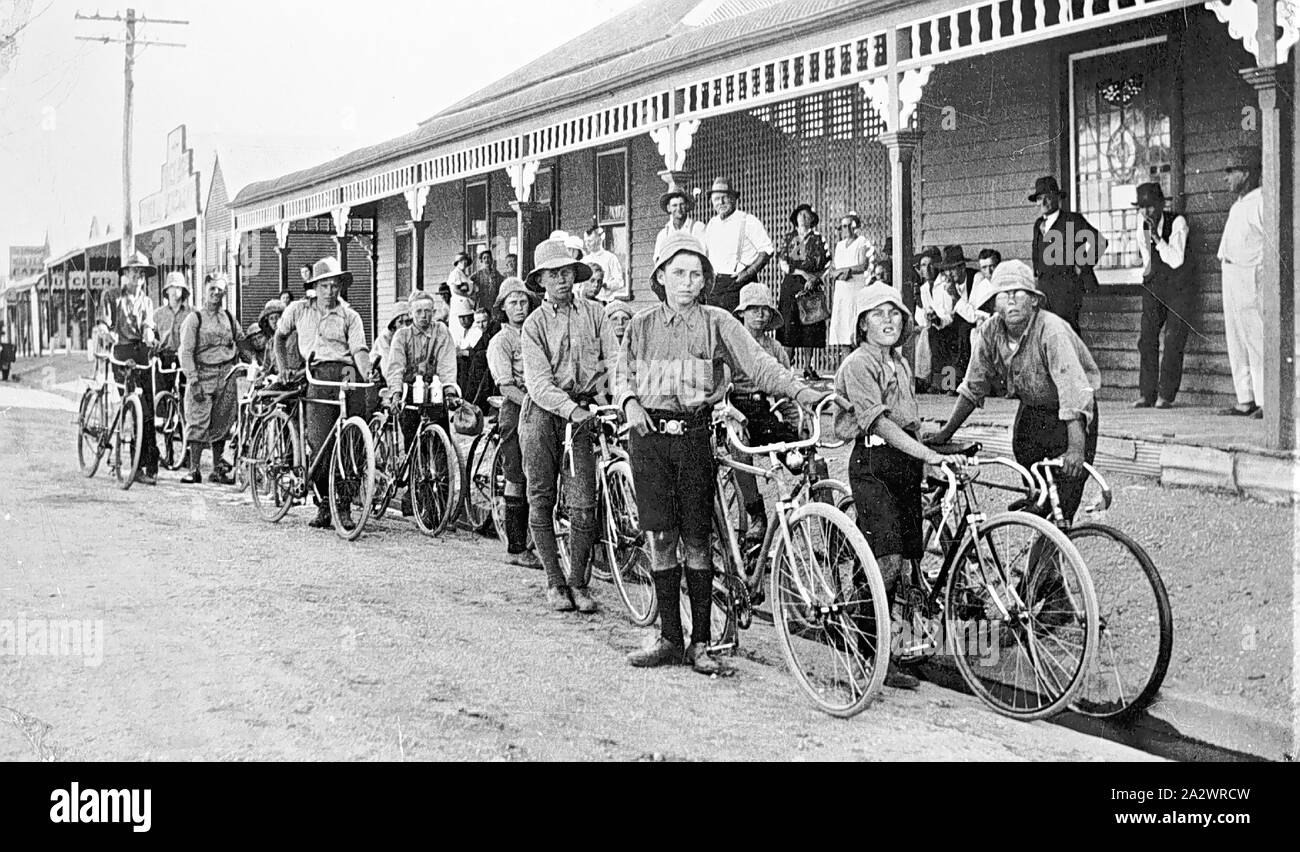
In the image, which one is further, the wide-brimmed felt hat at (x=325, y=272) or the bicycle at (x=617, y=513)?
the wide-brimmed felt hat at (x=325, y=272)

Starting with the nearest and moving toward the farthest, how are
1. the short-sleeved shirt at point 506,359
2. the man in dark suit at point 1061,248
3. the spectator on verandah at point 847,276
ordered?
the man in dark suit at point 1061,248
the short-sleeved shirt at point 506,359
the spectator on verandah at point 847,276

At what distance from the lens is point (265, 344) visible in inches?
460

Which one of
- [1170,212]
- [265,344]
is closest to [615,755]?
[1170,212]

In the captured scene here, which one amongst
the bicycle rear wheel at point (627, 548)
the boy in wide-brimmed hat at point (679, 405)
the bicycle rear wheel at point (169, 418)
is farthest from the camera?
the bicycle rear wheel at point (169, 418)

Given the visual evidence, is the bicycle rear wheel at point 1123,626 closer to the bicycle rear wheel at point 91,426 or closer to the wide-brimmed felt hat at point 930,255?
the wide-brimmed felt hat at point 930,255

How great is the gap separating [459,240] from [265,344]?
6005mm

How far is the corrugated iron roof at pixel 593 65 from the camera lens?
33.6 feet

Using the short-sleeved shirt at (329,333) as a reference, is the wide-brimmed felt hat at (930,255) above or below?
above

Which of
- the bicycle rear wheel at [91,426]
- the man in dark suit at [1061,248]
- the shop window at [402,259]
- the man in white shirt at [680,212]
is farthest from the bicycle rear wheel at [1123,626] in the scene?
the shop window at [402,259]

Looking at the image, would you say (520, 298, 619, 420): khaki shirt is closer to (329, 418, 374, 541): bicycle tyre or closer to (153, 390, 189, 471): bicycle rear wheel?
(329, 418, 374, 541): bicycle tyre

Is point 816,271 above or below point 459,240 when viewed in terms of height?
below

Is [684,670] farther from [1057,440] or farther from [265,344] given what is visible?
[265,344]

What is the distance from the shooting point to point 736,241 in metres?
10.0

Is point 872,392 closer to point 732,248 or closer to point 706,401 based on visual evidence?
point 706,401
